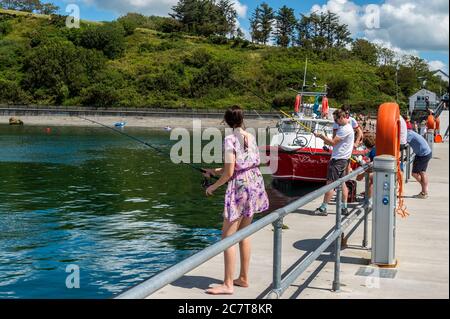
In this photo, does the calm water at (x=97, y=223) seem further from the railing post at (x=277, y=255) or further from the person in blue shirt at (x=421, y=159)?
the person in blue shirt at (x=421, y=159)

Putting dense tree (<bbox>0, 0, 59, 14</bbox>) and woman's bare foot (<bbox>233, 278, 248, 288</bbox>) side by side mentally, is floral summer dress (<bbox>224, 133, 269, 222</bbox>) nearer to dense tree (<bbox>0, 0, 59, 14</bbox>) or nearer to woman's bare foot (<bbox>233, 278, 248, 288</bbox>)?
woman's bare foot (<bbox>233, 278, 248, 288</bbox>)

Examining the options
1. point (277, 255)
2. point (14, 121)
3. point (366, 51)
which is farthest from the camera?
point (366, 51)

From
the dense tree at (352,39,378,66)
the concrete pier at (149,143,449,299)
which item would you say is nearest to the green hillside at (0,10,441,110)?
the dense tree at (352,39,378,66)

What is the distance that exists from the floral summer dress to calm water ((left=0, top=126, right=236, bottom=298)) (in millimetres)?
4286

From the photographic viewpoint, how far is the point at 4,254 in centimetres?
1251

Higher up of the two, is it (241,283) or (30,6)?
(30,6)


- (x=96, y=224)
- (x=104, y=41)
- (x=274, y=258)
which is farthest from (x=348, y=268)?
(x=104, y=41)

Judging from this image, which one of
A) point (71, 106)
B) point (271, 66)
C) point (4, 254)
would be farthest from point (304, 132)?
point (271, 66)

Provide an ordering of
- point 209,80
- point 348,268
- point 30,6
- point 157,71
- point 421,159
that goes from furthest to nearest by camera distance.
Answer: point 30,6 < point 157,71 < point 209,80 < point 421,159 < point 348,268

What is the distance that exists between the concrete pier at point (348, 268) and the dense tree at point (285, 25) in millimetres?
138754

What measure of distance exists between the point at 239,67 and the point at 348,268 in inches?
3961

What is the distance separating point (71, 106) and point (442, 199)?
270 ft

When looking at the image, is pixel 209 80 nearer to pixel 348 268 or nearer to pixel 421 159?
pixel 421 159

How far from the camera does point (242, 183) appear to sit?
6145 mm
